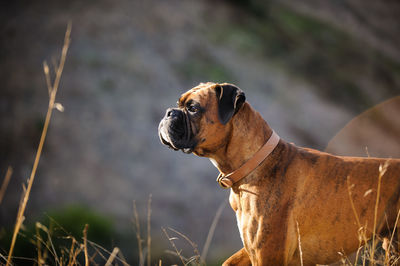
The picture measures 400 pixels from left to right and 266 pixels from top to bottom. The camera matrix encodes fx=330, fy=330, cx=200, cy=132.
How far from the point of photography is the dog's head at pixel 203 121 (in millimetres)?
2742

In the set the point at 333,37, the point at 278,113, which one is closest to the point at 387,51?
the point at 333,37

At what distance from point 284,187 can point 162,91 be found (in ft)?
37.8

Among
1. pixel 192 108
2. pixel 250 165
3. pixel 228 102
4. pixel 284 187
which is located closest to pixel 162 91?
pixel 192 108

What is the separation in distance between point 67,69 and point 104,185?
220 inches

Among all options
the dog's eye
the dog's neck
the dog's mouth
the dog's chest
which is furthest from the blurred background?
the dog's chest

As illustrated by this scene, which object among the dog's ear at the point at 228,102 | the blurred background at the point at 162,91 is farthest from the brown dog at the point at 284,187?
the blurred background at the point at 162,91

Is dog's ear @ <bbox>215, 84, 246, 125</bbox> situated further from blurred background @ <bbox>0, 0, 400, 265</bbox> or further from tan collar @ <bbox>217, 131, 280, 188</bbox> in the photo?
blurred background @ <bbox>0, 0, 400, 265</bbox>

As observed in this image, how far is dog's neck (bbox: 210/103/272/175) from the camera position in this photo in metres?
2.71

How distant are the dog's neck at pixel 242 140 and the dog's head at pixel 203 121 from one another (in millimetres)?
53

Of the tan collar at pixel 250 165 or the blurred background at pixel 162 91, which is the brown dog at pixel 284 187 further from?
the blurred background at pixel 162 91

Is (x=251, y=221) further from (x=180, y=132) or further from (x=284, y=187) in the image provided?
(x=180, y=132)

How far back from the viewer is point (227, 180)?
2684mm

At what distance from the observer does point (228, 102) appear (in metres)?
2.74

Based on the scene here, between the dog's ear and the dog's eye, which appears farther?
the dog's eye
